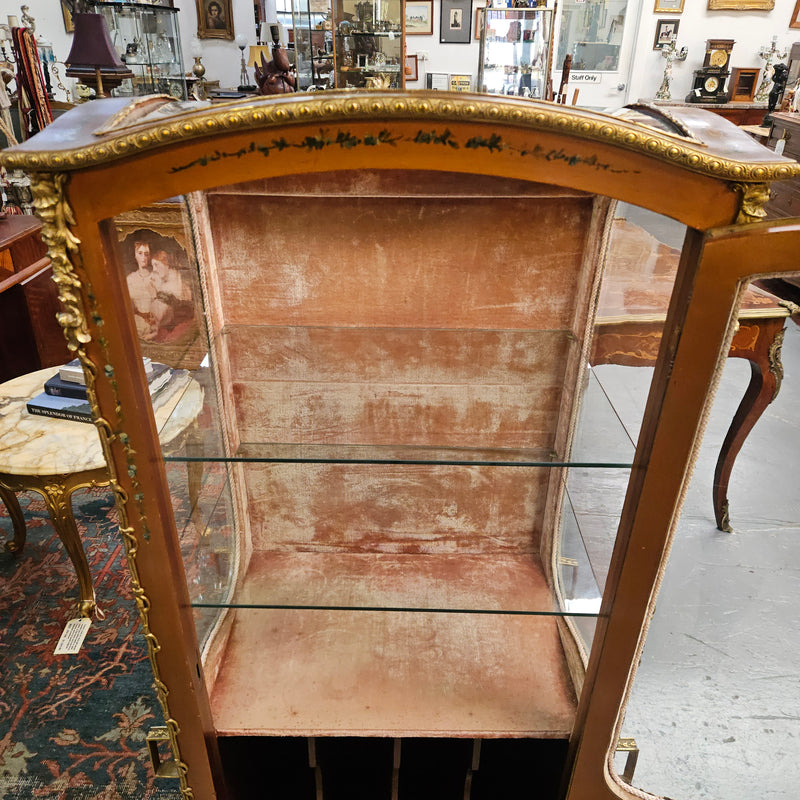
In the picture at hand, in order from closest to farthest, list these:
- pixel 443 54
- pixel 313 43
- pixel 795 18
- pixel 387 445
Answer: pixel 387 445 → pixel 313 43 → pixel 795 18 → pixel 443 54

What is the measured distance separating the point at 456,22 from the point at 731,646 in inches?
244

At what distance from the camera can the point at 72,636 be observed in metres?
1.78

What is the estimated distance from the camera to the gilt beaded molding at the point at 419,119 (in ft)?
1.93

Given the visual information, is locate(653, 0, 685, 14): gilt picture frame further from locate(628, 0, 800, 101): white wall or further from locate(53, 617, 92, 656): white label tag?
locate(53, 617, 92, 656): white label tag

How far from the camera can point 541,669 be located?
114 cm

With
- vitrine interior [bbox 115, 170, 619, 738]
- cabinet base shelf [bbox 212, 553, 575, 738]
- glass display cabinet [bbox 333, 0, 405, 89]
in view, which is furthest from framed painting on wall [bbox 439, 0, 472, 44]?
cabinet base shelf [bbox 212, 553, 575, 738]

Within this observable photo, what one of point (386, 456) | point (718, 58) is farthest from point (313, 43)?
point (718, 58)

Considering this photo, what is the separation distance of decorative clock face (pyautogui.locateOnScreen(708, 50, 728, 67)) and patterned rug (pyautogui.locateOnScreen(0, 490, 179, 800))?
21.2 ft

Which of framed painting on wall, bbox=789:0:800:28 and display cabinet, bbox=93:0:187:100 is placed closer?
display cabinet, bbox=93:0:187:100

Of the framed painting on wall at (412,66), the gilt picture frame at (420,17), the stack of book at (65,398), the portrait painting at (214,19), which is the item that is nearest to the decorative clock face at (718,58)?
the gilt picture frame at (420,17)

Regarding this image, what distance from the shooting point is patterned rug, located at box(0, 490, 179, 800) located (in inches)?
56.1

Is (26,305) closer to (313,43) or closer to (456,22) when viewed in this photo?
(313,43)

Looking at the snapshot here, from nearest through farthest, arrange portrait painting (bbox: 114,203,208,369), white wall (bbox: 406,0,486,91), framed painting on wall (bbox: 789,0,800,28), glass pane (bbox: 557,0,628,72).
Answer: portrait painting (bbox: 114,203,208,369)
framed painting on wall (bbox: 789,0,800,28)
glass pane (bbox: 557,0,628,72)
white wall (bbox: 406,0,486,91)

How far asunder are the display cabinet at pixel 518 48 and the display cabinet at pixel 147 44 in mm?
2190
